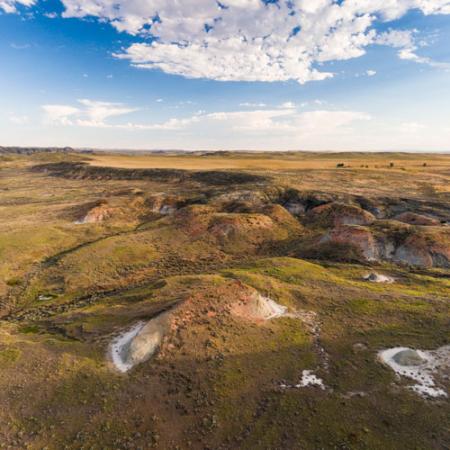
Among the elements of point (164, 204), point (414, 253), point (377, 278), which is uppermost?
point (164, 204)

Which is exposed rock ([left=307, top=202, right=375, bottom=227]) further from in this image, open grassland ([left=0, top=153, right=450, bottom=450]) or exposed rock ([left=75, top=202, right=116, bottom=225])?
exposed rock ([left=75, top=202, right=116, bottom=225])

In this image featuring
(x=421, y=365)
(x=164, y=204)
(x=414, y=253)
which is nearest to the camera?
(x=421, y=365)

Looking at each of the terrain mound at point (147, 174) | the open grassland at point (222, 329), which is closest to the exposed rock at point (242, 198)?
the open grassland at point (222, 329)

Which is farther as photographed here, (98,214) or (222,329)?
(98,214)

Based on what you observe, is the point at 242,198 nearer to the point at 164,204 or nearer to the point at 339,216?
the point at 164,204

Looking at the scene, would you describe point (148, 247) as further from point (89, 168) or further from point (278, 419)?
point (89, 168)

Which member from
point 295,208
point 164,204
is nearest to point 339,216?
point 295,208

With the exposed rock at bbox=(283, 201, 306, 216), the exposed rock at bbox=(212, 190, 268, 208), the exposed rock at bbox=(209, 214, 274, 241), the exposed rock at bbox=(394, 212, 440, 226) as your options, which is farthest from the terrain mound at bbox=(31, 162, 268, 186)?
the exposed rock at bbox=(394, 212, 440, 226)
